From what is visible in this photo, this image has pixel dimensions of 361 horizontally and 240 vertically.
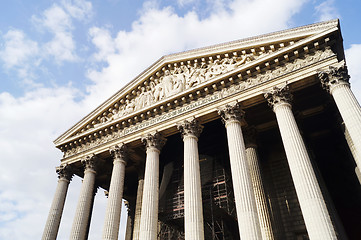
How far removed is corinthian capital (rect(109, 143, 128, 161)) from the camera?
1683 centimetres

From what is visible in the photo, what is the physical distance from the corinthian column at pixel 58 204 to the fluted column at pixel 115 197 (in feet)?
13.5

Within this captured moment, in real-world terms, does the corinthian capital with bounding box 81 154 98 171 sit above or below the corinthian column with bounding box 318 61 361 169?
above

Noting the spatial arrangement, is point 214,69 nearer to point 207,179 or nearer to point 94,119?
point 207,179

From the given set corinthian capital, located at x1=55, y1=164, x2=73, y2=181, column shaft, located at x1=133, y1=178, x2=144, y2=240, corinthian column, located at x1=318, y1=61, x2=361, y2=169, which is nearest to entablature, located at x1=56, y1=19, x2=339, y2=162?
corinthian capital, located at x1=55, y1=164, x2=73, y2=181

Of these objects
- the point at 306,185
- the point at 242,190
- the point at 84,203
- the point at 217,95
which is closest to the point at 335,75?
the point at 306,185

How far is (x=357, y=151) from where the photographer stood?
10.2 meters

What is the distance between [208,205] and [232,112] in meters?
5.65

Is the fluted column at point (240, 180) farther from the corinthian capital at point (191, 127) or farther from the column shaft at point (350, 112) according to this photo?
the column shaft at point (350, 112)

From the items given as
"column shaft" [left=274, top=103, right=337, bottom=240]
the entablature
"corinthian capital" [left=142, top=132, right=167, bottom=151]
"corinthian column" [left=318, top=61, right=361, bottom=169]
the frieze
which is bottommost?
"column shaft" [left=274, top=103, right=337, bottom=240]

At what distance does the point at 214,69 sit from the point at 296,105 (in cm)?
483

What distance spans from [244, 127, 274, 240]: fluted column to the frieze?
2.72 meters

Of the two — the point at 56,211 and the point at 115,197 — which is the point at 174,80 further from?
the point at 56,211

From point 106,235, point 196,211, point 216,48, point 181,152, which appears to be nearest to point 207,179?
point 181,152

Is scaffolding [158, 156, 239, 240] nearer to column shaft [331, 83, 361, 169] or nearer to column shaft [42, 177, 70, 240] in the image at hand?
column shaft [42, 177, 70, 240]
